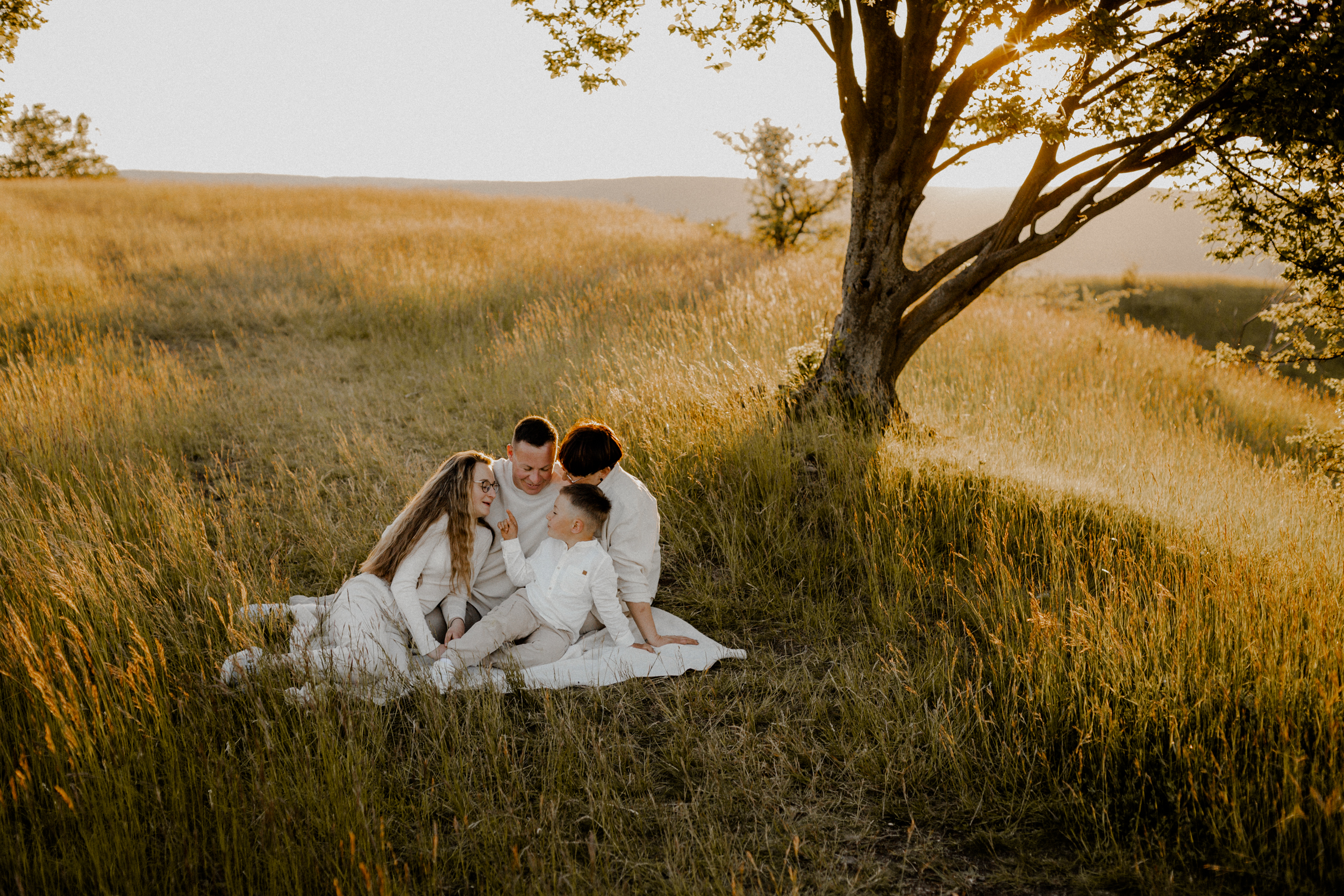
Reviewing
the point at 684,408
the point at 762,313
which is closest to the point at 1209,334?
the point at 762,313

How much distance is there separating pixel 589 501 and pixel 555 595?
0.60m

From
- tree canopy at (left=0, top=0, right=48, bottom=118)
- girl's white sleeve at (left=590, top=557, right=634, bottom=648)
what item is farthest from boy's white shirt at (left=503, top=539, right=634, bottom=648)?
tree canopy at (left=0, top=0, right=48, bottom=118)

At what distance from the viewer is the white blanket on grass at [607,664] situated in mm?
3611

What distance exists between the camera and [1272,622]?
3033 mm

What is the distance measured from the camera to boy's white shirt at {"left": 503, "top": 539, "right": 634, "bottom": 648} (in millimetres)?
3787

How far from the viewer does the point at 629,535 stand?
157 inches

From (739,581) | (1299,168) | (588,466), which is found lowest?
(739,581)

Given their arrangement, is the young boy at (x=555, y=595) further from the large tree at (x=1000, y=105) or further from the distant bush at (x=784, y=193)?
the distant bush at (x=784, y=193)

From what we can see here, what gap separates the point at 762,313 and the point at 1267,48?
5.50 m

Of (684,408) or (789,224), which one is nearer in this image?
(684,408)

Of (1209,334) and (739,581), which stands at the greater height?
(1209,334)

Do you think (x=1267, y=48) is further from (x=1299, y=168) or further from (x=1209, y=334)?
(x=1209, y=334)

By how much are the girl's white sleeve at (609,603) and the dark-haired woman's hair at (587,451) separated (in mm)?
503

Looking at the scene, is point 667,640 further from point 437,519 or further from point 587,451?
point 437,519
